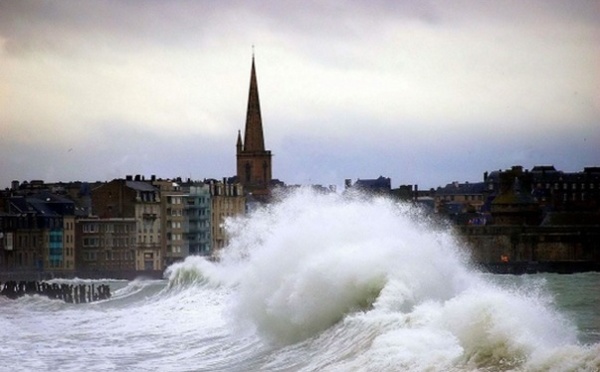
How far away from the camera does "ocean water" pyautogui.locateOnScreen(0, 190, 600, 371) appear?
21.6 m

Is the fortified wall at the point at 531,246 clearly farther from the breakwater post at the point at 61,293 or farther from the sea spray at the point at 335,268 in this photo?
the sea spray at the point at 335,268

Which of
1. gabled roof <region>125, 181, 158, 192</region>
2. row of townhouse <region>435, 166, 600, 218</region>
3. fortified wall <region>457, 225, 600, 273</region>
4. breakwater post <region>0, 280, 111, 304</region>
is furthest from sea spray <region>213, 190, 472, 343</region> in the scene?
row of townhouse <region>435, 166, 600, 218</region>

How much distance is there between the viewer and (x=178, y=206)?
131625 mm

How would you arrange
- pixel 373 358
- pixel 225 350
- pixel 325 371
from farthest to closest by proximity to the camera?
pixel 225 350, pixel 325 371, pixel 373 358

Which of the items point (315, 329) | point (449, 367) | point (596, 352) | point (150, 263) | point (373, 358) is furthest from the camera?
point (150, 263)

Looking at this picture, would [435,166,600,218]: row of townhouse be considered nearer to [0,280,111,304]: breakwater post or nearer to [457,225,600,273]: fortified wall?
[457,225,600,273]: fortified wall

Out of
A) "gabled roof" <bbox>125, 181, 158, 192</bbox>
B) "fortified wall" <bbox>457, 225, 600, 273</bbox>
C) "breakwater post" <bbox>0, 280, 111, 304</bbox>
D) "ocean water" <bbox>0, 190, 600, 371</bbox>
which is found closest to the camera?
"ocean water" <bbox>0, 190, 600, 371</bbox>

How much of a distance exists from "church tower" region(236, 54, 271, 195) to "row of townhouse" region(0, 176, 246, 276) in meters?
29.2

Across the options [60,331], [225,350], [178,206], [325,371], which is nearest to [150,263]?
[178,206]

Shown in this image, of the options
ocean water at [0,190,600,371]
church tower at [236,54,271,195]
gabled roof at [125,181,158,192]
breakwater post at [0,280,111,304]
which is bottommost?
breakwater post at [0,280,111,304]

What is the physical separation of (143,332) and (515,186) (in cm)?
9643

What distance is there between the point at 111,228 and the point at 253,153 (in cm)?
4220

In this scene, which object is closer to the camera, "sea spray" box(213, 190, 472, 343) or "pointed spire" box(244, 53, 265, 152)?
"sea spray" box(213, 190, 472, 343)

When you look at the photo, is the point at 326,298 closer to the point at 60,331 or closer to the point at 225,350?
the point at 225,350
